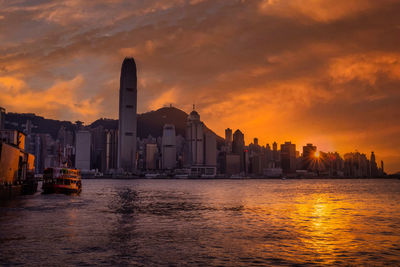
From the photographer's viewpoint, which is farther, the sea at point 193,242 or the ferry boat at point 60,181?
the ferry boat at point 60,181

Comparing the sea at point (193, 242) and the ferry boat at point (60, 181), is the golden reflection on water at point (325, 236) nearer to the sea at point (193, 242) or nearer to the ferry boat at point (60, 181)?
the sea at point (193, 242)

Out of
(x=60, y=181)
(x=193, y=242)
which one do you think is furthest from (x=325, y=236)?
(x=60, y=181)

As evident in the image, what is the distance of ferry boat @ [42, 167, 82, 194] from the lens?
110m

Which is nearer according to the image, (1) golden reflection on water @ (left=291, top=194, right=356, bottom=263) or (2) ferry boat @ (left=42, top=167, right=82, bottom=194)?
(1) golden reflection on water @ (left=291, top=194, right=356, bottom=263)

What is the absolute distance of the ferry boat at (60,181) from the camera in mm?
109812

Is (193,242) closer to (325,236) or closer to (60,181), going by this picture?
(325,236)

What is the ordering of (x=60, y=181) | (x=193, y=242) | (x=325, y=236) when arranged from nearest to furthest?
(x=193, y=242) → (x=325, y=236) → (x=60, y=181)

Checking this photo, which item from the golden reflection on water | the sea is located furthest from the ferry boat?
the golden reflection on water

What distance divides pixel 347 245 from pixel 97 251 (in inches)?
951

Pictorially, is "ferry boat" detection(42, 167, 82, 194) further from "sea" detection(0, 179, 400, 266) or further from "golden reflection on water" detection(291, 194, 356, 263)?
"golden reflection on water" detection(291, 194, 356, 263)

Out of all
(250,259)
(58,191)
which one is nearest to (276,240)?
(250,259)

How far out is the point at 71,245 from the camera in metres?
33.9

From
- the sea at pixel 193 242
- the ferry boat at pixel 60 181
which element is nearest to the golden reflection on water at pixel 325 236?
the sea at pixel 193 242

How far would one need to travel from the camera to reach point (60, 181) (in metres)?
110
